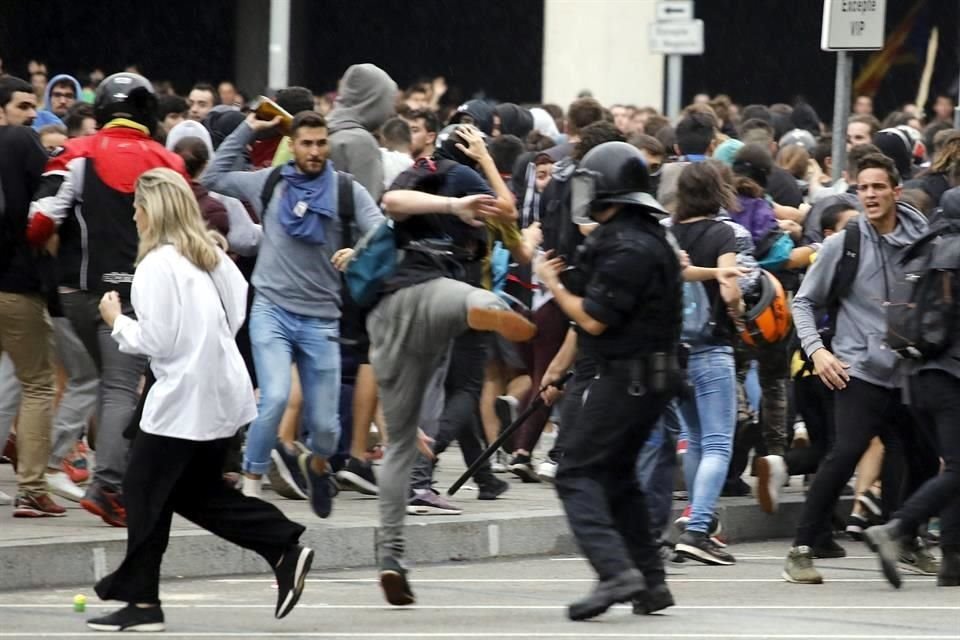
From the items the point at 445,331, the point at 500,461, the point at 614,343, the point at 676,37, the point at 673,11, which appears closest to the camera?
the point at 614,343

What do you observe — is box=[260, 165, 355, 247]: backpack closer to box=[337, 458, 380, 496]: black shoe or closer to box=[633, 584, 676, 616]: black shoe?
box=[337, 458, 380, 496]: black shoe

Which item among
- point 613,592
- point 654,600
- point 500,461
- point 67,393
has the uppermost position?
point 67,393

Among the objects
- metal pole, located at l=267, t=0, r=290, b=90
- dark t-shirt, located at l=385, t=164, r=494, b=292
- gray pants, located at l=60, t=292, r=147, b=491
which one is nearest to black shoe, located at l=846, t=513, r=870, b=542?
dark t-shirt, located at l=385, t=164, r=494, b=292

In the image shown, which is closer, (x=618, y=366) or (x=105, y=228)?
(x=618, y=366)

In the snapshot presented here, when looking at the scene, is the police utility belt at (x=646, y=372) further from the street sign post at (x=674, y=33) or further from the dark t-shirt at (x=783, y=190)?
the street sign post at (x=674, y=33)

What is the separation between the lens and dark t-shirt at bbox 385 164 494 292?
8.17m

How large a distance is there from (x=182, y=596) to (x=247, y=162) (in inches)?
102

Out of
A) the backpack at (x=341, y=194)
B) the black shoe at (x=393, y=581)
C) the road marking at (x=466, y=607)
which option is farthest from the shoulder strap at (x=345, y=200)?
the black shoe at (x=393, y=581)

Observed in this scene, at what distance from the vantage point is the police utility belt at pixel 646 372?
7688mm

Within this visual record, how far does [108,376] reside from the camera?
931 centimetres

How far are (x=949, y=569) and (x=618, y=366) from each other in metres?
2.33

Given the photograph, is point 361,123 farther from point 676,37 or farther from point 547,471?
point 676,37

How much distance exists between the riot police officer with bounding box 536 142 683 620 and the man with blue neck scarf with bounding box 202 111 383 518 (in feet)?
7.41

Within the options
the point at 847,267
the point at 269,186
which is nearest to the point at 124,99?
the point at 269,186
